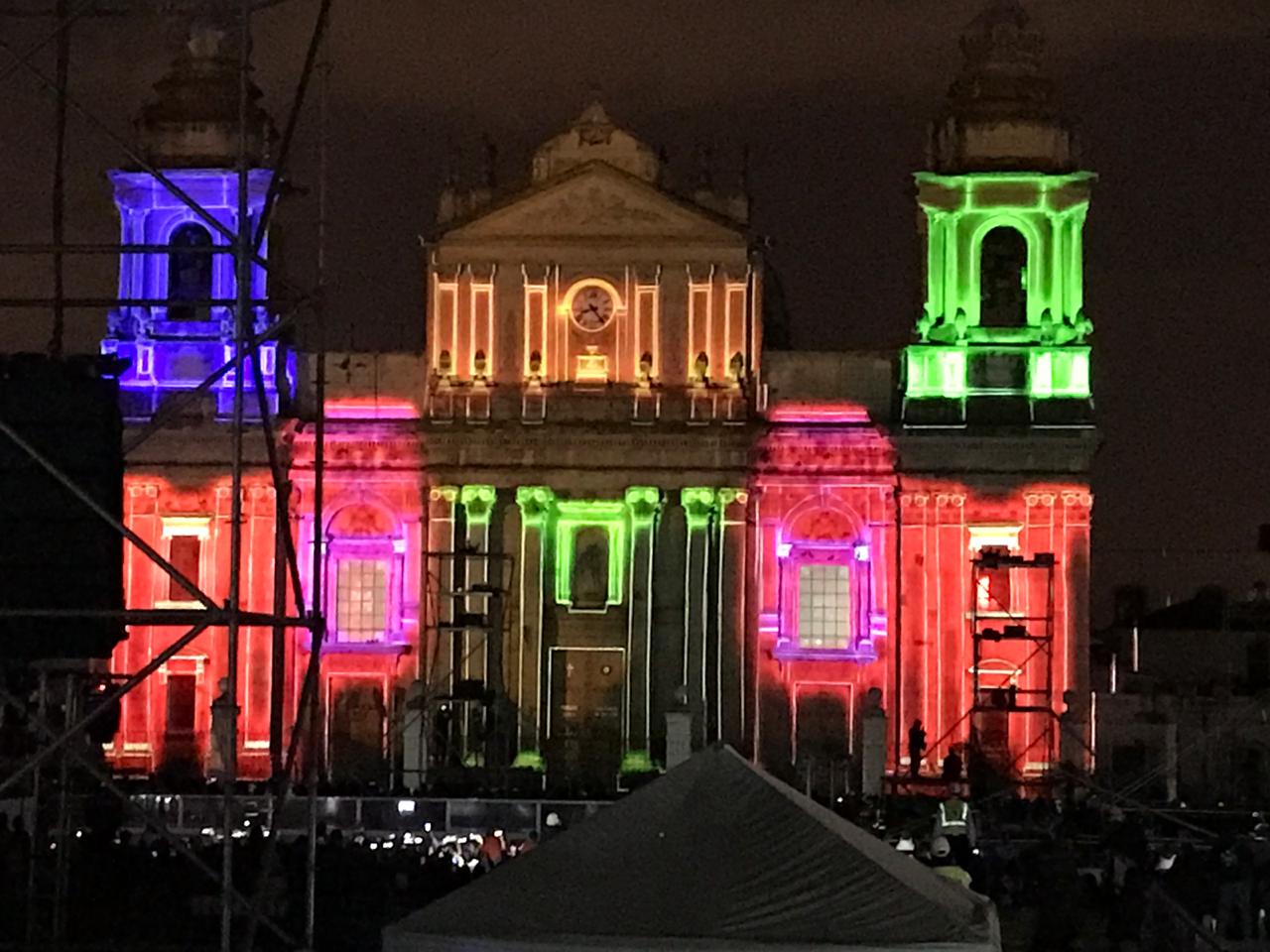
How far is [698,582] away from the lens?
2099 inches

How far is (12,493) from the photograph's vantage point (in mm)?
17438

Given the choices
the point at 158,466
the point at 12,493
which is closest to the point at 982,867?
the point at 12,493

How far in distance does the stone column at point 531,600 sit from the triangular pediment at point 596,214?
15.1ft

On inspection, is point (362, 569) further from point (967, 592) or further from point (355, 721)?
point (967, 592)

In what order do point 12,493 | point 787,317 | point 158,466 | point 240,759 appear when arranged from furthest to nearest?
1. point 787,317
2. point 158,466
3. point 240,759
4. point 12,493

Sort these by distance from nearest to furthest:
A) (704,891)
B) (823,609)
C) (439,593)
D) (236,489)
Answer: (704,891), (236,489), (439,593), (823,609)

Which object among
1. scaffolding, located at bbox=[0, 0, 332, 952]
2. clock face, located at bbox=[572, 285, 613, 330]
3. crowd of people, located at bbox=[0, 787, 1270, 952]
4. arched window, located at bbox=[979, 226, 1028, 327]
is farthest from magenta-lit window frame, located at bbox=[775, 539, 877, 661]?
scaffolding, located at bbox=[0, 0, 332, 952]

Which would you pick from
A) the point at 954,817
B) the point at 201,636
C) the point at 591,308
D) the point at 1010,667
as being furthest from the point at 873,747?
the point at 954,817

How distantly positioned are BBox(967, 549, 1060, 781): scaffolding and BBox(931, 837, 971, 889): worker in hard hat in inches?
982

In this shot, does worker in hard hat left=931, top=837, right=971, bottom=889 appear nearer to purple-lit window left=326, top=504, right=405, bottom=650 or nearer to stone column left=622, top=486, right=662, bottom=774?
stone column left=622, top=486, right=662, bottom=774

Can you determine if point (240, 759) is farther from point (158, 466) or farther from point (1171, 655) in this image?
Answer: point (1171, 655)

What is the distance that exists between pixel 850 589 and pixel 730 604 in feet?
7.34

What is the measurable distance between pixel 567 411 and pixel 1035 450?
8264mm

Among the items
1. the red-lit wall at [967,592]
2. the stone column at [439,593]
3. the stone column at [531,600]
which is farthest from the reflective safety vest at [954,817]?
A: the stone column at [531,600]
